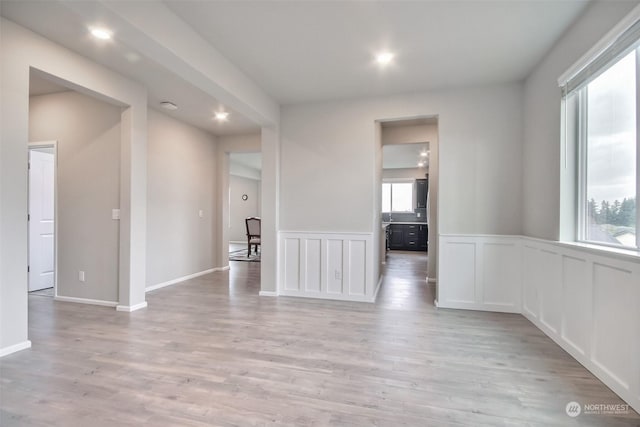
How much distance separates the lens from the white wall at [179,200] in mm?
4512

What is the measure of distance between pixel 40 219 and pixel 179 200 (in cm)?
185

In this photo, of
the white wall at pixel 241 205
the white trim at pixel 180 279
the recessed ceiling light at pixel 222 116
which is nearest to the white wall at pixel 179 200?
the white trim at pixel 180 279

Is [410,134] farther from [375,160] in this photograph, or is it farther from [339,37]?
[339,37]

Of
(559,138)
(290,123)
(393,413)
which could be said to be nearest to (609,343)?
(393,413)

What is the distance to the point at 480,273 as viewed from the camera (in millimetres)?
3531

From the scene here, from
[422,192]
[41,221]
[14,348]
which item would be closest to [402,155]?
[422,192]

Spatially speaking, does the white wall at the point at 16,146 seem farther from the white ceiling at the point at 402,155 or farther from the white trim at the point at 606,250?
the white ceiling at the point at 402,155

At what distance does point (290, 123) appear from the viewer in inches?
165

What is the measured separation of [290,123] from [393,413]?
354 cm

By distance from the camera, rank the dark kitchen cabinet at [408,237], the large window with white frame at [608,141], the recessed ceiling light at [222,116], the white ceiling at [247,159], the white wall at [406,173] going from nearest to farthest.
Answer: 1. the large window with white frame at [608,141]
2. the recessed ceiling light at [222,116]
3. the white ceiling at [247,159]
4. the dark kitchen cabinet at [408,237]
5. the white wall at [406,173]

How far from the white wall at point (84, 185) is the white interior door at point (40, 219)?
67 centimetres

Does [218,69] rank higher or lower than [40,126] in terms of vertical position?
higher

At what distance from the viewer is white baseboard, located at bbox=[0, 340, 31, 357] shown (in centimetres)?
233

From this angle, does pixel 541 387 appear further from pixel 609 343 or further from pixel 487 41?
pixel 487 41
